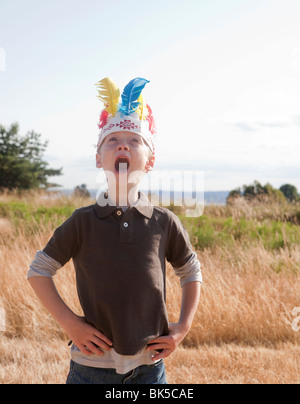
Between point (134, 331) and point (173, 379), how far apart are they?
1.75m

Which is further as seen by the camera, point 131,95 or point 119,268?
point 131,95

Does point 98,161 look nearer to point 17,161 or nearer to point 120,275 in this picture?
point 120,275

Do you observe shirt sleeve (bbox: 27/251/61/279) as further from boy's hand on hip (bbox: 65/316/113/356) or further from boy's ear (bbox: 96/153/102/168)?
boy's ear (bbox: 96/153/102/168)

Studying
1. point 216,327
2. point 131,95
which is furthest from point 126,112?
point 216,327

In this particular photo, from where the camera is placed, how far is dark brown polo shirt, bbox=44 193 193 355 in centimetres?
200

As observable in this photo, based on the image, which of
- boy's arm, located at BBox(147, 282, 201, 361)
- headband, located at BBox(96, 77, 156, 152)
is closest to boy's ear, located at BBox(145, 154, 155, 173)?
headband, located at BBox(96, 77, 156, 152)

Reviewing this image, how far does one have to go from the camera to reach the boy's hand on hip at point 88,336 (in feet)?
6.56

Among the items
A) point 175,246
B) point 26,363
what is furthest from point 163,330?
point 26,363

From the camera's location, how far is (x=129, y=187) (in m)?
2.16

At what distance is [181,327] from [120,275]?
1.26 ft

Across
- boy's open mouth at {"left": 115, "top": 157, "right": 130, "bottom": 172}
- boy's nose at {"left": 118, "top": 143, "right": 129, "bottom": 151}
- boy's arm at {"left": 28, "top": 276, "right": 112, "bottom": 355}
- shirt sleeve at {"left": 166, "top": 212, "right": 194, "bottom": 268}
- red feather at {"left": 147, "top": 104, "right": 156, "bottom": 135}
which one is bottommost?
boy's arm at {"left": 28, "top": 276, "right": 112, "bottom": 355}

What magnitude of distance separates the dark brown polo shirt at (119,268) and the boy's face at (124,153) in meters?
0.18

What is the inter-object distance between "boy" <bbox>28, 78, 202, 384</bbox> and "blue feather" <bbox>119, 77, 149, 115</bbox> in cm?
9

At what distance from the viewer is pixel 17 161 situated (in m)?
21.4
